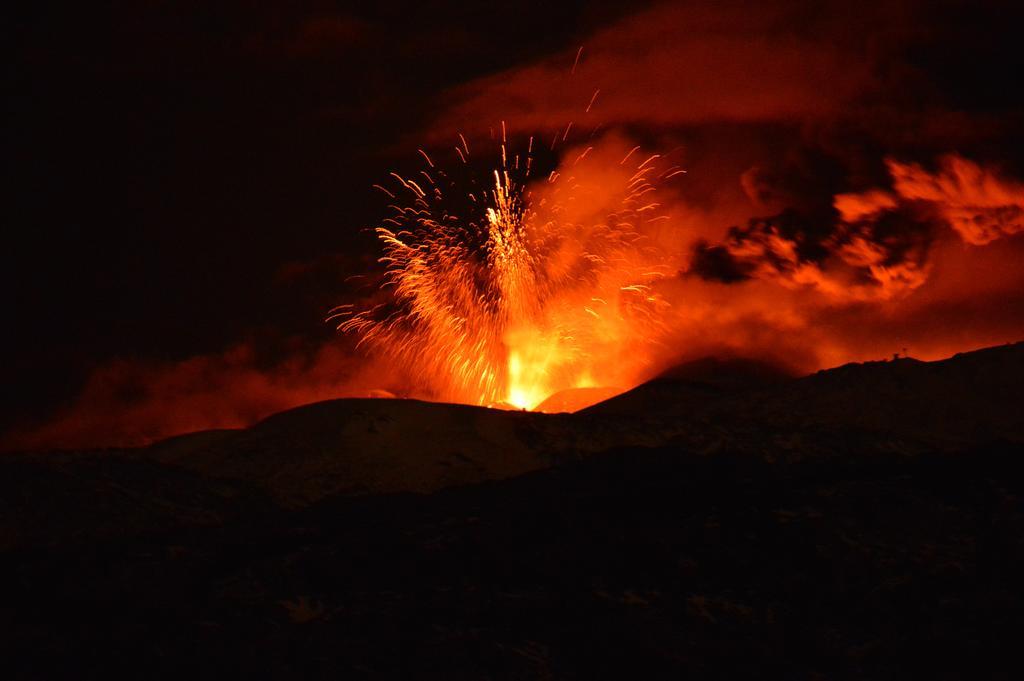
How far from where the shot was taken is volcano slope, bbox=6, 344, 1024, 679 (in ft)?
66.2

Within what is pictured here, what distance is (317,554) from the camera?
2427cm

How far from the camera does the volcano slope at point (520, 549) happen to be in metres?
20.2

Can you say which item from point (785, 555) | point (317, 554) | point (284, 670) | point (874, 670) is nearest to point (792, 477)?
point (785, 555)

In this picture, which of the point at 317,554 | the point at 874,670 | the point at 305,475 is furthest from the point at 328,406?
the point at 874,670

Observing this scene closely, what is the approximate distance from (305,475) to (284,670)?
38.9ft

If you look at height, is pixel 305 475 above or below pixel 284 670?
above

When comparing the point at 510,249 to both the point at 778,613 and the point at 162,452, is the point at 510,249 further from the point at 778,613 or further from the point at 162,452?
the point at 778,613

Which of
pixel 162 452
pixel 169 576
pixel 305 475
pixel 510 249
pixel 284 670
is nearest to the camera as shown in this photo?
pixel 284 670

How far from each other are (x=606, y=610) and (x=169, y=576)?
905cm

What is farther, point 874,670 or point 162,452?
point 162,452

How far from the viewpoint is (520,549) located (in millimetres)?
24625

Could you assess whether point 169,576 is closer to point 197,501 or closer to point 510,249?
point 197,501

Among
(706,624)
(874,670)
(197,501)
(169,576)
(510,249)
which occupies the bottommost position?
(874,670)

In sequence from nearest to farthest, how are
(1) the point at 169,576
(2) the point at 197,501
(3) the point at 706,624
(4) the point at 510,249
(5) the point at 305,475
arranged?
(3) the point at 706,624, (1) the point at 169,576, (2) the point at 197,501, (5) the point at 305,475, (4) the point at 510,249
